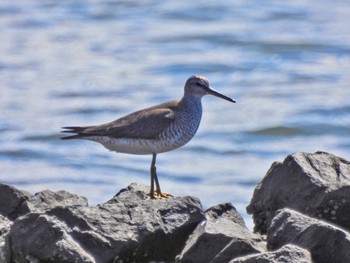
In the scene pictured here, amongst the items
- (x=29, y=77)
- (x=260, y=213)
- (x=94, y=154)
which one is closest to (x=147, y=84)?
(x=29, y=77)

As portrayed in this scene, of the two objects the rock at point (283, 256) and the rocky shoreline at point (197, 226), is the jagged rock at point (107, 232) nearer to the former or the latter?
the rocky shoreline at point (197, 226)

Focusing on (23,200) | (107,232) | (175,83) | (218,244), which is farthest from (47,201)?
(175,83)

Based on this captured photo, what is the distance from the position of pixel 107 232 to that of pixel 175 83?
10449mm

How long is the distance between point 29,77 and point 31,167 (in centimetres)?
442

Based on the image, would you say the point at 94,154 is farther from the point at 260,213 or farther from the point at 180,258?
the point at 180,258

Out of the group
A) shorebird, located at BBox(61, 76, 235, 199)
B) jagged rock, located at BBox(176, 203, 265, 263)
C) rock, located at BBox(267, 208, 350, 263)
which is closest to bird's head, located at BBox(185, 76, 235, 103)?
shorebird, located at BBox(61, 76, 235, 199)

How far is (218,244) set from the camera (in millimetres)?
7418

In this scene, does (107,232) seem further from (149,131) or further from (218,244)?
(149,131)

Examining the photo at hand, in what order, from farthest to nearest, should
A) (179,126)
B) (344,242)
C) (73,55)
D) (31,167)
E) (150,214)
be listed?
(73,55) → (31,167) → (179,126) → (150,214) → (344,242)

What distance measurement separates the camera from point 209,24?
22203mm

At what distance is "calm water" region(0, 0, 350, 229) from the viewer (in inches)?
559

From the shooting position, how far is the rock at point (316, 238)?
7070mm

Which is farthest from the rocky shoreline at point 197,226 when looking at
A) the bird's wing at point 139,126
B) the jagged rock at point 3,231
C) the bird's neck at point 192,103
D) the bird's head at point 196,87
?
the bird's head at point 196,87

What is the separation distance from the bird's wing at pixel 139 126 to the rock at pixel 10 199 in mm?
2056
